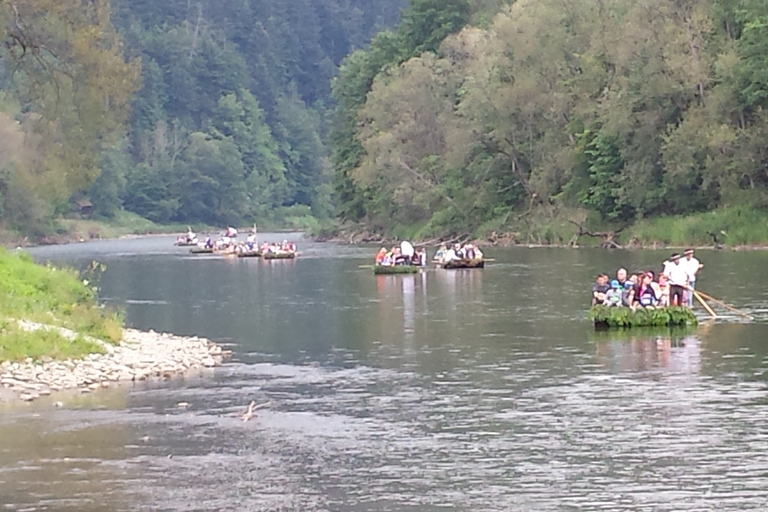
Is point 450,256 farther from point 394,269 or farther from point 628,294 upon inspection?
point 628,294

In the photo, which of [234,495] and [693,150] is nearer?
[234,495]

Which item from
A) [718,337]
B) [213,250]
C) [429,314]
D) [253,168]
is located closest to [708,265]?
[429,314]

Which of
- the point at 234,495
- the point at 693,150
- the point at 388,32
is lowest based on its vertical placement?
the point at 234,495

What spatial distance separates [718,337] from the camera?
3456 centimetres

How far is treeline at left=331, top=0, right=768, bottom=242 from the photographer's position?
73.1 meters

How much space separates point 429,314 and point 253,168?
14975cm

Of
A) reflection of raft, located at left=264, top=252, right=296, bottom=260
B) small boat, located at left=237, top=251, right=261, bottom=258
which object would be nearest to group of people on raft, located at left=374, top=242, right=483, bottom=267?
reflection of raft, located at left=264, top=252, right=296, bottom=260

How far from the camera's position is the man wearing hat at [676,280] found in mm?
38594

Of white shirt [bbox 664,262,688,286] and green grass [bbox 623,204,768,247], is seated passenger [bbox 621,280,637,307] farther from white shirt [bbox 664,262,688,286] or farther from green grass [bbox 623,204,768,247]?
green grass [bbox 623,204,768,247]

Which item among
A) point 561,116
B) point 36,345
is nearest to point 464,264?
point 561,116

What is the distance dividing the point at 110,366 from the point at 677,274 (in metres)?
15.9

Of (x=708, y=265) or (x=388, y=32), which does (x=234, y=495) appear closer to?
(x=708, y=265)

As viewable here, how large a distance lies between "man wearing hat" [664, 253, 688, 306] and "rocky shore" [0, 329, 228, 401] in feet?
40.0

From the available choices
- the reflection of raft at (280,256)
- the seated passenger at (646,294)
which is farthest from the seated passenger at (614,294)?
the reflection of raft at (280,256)
